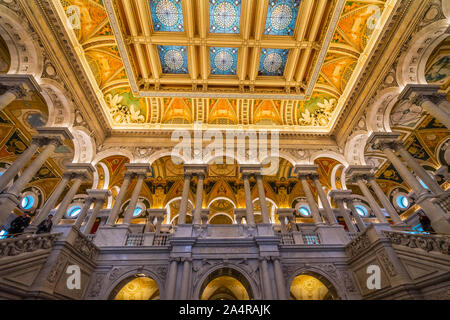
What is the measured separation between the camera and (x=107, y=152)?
41.0ft

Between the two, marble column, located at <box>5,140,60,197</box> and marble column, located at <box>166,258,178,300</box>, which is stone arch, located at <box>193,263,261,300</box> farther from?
marble column, located at <box>5,140,60,197</box>

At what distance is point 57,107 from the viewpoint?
34.1 ft

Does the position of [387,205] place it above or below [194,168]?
below

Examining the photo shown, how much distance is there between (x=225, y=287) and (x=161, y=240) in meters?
4.50

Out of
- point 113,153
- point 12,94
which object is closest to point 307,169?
point 113,153

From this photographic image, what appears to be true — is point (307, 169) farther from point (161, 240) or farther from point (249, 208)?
point (161, 240)

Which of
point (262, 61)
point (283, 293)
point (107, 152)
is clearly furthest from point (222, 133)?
point (283, 293)

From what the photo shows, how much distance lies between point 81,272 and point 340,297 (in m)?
9.31

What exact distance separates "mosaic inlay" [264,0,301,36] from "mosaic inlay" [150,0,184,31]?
4.16 m

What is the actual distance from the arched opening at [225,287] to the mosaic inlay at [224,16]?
10.8m

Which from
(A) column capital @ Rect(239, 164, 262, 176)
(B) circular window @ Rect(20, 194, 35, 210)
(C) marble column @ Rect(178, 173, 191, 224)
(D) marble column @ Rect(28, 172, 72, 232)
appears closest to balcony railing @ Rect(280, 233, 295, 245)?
(A) column capital @ Rect(239, 164, 262, 176)

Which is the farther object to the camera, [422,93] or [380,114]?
[380,114]

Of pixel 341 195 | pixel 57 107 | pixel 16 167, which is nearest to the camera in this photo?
pixel 16 167
